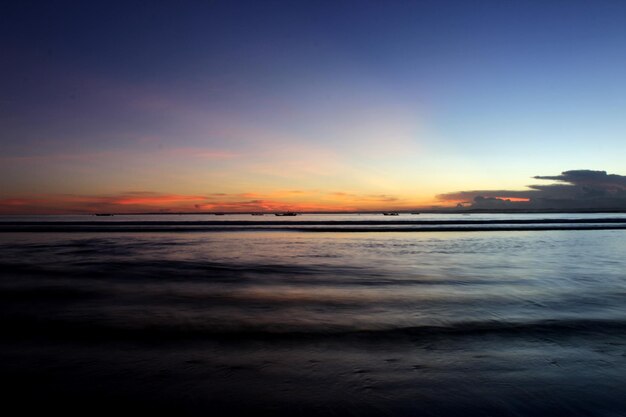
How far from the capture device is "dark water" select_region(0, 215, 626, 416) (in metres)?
4.50

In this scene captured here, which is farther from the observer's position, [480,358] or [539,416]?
[480,358]

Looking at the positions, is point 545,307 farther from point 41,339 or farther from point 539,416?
point 41,339

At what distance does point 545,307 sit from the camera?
31.0ft

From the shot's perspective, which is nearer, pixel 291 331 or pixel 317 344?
pixel 317 344

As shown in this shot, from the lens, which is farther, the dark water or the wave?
the wave

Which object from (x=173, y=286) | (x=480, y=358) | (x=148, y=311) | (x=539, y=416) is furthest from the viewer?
(x=173, y=286)

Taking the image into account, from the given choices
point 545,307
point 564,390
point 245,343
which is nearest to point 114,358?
point 245,343

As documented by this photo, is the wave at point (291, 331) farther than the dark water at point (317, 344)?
Yes

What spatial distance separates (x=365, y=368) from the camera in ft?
18.0

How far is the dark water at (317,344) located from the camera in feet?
14.8

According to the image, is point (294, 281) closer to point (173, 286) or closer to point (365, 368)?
point (173, 286)

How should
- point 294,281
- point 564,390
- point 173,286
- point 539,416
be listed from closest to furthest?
point 539,416 < point 564,390 < point 173,286 < point 294,281

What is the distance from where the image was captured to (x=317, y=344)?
6.70 meters

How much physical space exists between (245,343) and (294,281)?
22.4 ft
